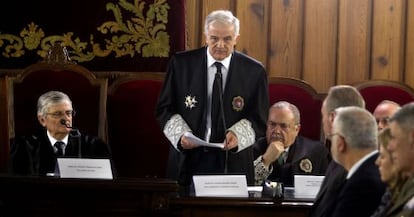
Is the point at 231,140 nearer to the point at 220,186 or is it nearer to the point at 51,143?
the point at 220,186

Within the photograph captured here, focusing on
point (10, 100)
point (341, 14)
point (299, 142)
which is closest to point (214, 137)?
point (299, 142)

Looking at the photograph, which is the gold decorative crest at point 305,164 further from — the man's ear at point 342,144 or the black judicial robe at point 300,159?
the man's ear at point 342,144

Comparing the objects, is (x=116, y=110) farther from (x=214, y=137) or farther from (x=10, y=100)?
(x=214, y=137)

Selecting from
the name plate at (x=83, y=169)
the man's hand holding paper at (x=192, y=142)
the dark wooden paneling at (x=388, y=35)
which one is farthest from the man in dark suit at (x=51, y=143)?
the dark wooden paneling at (x=388, y=35)

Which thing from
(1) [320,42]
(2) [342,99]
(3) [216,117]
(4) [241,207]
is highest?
(1) [320,42]

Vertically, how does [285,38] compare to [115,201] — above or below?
above

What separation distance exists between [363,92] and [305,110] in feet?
1.21

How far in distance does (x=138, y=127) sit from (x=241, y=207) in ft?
6.12

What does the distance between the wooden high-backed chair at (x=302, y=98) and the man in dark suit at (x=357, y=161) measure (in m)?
2.39

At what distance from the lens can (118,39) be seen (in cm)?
614

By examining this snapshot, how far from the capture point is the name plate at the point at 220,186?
4070 millimetres

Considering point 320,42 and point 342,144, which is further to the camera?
point 320,42

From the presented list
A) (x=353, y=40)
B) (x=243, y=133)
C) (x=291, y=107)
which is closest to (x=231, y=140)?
(x=243, y=133)

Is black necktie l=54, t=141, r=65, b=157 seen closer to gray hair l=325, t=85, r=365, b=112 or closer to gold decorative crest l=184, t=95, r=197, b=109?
gold decorative crest l=184, t=95, r=197, b=109
